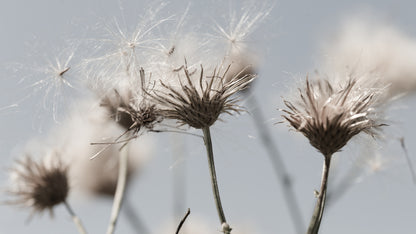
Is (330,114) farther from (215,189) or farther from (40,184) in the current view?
(40,184)

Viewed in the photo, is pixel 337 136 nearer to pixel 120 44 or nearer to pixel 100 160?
pixel 120 44

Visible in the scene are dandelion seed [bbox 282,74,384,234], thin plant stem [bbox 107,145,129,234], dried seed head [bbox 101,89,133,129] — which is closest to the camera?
dandelion seed [bbox 282,74,384,234]

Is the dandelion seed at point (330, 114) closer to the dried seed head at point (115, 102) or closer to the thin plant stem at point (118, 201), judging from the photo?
the dried seed head at point (115, 102)

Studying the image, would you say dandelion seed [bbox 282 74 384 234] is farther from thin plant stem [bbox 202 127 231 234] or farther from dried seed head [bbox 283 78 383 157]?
thin plant stem [bbox 202 127 231 234]

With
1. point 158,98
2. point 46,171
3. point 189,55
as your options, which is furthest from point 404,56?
point 46,171

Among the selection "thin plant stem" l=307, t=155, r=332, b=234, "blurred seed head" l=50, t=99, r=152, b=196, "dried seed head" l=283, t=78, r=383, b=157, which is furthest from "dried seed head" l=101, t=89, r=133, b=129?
"thin plant stem" l=307, t=155, r=332, b=234

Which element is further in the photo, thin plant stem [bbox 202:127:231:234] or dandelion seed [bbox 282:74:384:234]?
dandelion seed [bbox 282:74:384:234]

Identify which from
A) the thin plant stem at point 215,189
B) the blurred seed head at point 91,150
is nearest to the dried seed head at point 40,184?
the blurred seed head at point 91,150
